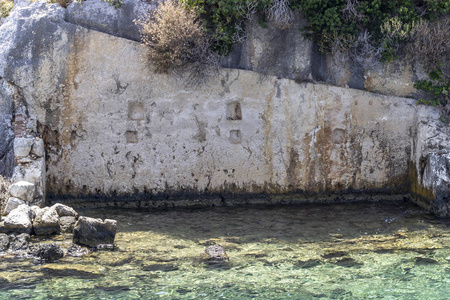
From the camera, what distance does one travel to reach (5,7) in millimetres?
10570

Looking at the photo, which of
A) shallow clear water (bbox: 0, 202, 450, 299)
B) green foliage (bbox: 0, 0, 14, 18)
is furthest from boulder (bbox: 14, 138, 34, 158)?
green foliage (bbox: 0, 0, 14, 18)

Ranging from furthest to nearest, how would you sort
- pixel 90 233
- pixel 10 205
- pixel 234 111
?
pixel 234 111, pixel 10 205, pixel 90 233

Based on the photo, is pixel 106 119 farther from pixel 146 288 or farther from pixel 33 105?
pixel 146 288

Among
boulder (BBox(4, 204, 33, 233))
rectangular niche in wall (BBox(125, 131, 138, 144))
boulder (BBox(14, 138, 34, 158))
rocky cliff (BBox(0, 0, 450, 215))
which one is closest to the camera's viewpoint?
boulder (BBox(4, 204, 33, 233))

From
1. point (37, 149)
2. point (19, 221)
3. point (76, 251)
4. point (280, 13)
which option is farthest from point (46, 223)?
point (280, 13)

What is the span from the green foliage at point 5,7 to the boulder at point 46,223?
4297mm

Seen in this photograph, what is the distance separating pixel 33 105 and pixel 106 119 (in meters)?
1.25

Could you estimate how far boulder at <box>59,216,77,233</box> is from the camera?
8.37 metres

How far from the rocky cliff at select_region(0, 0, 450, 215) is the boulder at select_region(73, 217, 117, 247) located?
2265 mm

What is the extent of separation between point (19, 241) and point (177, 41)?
414 cm

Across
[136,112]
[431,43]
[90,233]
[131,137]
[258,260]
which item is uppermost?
[431,43]

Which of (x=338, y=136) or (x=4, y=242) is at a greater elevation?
(x=338, y=136)

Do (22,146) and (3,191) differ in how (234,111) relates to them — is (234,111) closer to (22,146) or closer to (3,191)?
(22,146)

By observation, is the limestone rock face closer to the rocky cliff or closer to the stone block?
the rocky cliff
